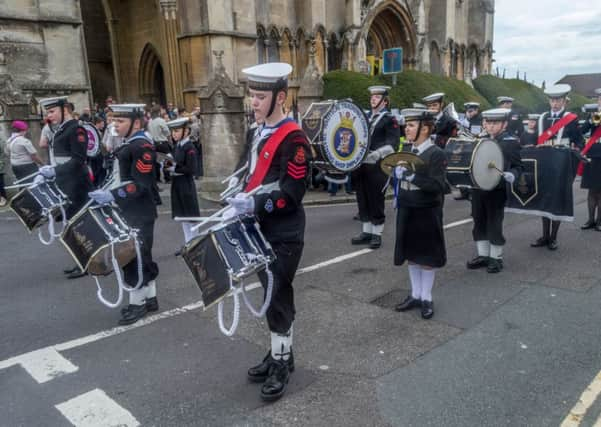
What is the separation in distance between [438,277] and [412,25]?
87.6ft

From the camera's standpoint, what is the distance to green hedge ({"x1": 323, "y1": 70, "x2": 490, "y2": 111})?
49.6 ft

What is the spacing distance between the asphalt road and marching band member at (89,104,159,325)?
13.2 inches

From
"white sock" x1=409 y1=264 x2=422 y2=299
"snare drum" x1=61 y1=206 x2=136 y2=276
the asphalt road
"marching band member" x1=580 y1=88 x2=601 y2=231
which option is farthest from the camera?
"marching band member" x1=580 y1=88 x2=601 y2=231

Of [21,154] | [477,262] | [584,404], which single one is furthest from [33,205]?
[584,404]

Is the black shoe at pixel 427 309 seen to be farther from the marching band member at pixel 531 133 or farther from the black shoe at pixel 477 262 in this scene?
the marching band member at pixel 531 133

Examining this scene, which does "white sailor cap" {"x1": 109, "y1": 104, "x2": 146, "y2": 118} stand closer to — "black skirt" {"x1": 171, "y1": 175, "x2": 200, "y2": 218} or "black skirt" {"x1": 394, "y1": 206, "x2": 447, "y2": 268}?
"black skirt" {"x1": 171, "y1": 175, "x2": 200, "y2": 218}

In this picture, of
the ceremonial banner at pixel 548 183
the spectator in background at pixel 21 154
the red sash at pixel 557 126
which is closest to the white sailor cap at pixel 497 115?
the ceremonial banner at pixel 548 183

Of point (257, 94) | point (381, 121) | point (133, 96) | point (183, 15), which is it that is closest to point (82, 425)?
point (257, 94)

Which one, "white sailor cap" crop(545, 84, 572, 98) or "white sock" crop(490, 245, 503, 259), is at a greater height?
"white sailor cap" crop(545, 84, 572, 98)

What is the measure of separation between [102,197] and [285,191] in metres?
2.14

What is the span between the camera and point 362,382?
12.4 ft

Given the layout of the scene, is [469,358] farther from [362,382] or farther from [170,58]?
[170,58]

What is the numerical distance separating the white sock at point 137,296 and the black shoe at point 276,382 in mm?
2076

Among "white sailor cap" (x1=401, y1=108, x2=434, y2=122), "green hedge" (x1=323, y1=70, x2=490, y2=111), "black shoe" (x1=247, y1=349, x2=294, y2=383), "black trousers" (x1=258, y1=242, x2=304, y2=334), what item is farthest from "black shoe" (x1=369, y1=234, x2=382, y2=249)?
"green hedge" (x1=323, y1=70, x2=490, y2=111)
